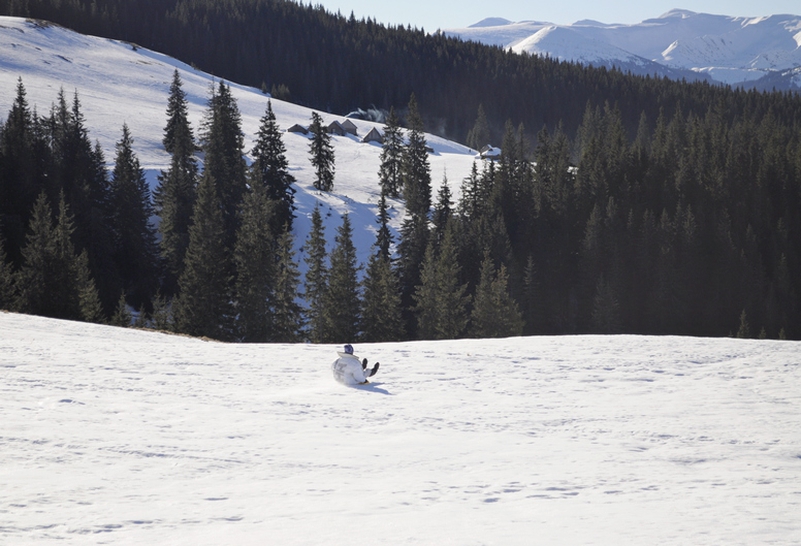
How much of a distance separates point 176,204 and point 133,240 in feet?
16.7

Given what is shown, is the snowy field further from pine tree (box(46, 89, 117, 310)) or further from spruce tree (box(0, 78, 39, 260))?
spruce tree (box(0, 78, 39, 260))

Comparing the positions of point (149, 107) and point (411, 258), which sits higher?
point (149, 107)

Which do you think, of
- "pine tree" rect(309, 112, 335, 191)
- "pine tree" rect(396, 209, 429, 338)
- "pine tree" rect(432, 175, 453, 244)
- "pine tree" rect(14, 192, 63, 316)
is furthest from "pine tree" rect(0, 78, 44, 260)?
"pine tree" rect(432, 175, 453, 244)

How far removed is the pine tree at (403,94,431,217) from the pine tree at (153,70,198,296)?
22742 millimetres

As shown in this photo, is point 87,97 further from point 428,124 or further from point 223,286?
point 428,124

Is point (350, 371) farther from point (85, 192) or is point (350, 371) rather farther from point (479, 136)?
point (479, 136)

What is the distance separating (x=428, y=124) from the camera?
546 ft

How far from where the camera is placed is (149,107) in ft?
340

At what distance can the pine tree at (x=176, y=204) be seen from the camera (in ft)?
193

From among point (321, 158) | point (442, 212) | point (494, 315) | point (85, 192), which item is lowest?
point (494, 315)

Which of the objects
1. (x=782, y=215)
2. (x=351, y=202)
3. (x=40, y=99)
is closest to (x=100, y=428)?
(x=351, y=202)

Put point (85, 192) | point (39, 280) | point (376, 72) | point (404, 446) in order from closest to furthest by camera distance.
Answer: point (404, 446) < point (39, 280) < point (85, 192) < point (376, 72)

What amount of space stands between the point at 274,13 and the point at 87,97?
323ft

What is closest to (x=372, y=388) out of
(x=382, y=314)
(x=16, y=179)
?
(x=382, y=314)
